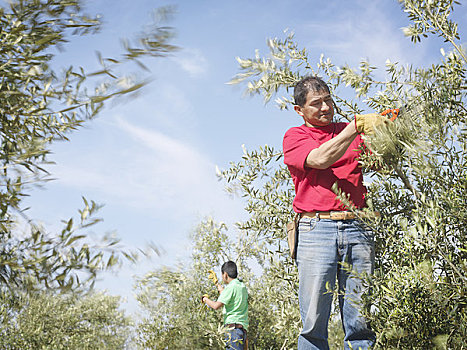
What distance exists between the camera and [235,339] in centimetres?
666

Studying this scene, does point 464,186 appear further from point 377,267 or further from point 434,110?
A: point 377,267

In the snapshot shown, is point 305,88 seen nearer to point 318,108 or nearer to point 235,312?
point 318,108

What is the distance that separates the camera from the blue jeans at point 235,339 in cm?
662

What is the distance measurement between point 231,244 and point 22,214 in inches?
233

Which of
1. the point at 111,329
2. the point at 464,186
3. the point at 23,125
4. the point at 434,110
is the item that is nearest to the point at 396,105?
the point at 434,110

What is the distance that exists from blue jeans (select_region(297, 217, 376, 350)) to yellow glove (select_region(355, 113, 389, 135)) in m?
0.67

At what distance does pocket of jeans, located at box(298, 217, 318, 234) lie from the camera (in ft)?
10.9

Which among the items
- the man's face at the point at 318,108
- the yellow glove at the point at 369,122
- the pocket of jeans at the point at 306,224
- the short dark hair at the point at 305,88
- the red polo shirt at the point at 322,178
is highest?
the short dark hair at the point at 305,88

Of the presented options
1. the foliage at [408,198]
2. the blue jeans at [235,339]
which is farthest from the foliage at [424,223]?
the blue jeans at [235,339]

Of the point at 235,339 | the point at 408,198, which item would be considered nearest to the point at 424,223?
the point at 408,198

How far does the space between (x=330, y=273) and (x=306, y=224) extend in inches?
14.8

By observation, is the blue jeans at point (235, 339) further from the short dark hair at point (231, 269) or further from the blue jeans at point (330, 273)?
the blue jeans at point (330, 273)

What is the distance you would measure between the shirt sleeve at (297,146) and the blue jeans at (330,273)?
0.43m

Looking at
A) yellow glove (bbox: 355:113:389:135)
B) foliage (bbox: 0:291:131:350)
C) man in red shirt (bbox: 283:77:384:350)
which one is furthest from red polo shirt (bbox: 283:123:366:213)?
foliage (bbox: 0:291:131:350)
